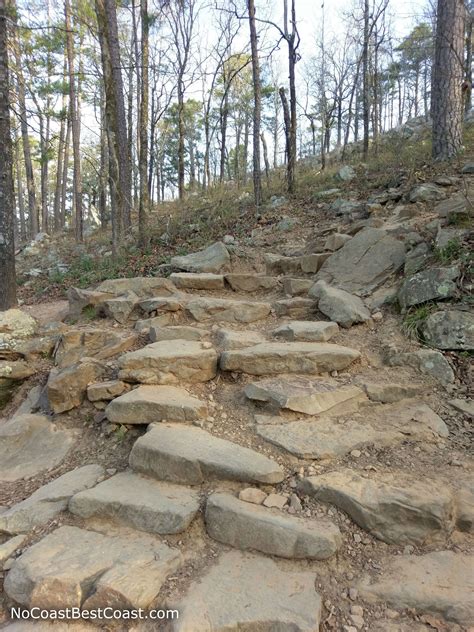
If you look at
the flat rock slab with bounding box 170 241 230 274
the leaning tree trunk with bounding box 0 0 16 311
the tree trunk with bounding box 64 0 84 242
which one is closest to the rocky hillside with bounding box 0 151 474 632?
the flat rock slab with bounding box 170 241 230 274

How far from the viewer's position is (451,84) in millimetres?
7008

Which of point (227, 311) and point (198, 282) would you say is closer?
point (227, 311)

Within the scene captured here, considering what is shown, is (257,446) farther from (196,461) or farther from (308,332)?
(308,332)

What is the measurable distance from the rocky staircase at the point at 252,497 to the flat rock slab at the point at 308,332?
0.02 metres

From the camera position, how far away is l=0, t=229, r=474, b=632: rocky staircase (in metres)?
1.82

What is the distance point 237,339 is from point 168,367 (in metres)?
0.75

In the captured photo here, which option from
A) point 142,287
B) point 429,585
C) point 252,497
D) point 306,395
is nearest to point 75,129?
point 142,287

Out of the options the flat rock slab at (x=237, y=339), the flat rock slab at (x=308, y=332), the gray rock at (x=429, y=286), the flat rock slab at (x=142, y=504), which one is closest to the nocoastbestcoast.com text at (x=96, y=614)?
the flat rock slab at (x=142, y=504)

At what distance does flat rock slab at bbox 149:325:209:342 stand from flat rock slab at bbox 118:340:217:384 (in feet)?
1.84

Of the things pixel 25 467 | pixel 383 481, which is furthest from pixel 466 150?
pixel 25 467

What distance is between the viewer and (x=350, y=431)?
9.14ft

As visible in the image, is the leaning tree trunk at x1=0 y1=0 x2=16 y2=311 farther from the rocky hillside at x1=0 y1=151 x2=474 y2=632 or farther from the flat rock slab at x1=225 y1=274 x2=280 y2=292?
the flat rock slab at x1=225 y1=274 x2=280 y2=292

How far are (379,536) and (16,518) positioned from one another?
209 centimetres

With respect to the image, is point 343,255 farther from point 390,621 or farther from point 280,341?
point 390,621
